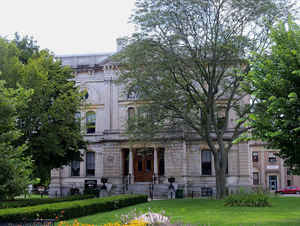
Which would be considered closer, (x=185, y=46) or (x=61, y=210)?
(x=61, y=210)

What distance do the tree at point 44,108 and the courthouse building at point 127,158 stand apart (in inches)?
388

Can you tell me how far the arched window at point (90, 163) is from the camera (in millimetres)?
45062

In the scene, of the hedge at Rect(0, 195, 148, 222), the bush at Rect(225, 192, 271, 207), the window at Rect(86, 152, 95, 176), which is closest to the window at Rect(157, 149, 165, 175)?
the window at Rect(86, 152, 95, 176)

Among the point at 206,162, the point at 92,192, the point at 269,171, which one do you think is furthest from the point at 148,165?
the point at 269,171

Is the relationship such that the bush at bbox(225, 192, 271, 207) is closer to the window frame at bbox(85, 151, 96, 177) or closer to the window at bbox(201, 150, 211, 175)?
the window at bbox(201, 150, 211, 175)

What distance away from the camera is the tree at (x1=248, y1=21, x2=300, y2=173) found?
1323 cm

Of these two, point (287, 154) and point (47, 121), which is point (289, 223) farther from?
point (47, 121)

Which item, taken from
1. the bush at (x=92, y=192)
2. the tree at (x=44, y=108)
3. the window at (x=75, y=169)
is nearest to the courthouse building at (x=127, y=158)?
the window at (x=75, y=169)

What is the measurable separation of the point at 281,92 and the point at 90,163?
33948 mm

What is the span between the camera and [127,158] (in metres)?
43.7

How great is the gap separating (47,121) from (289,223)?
58.9ft

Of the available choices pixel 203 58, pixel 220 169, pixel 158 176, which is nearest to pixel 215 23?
pixel 203 58

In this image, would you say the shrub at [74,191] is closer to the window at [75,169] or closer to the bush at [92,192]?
the window at [75,169]

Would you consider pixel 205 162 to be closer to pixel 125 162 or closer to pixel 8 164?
pixel 125 162
